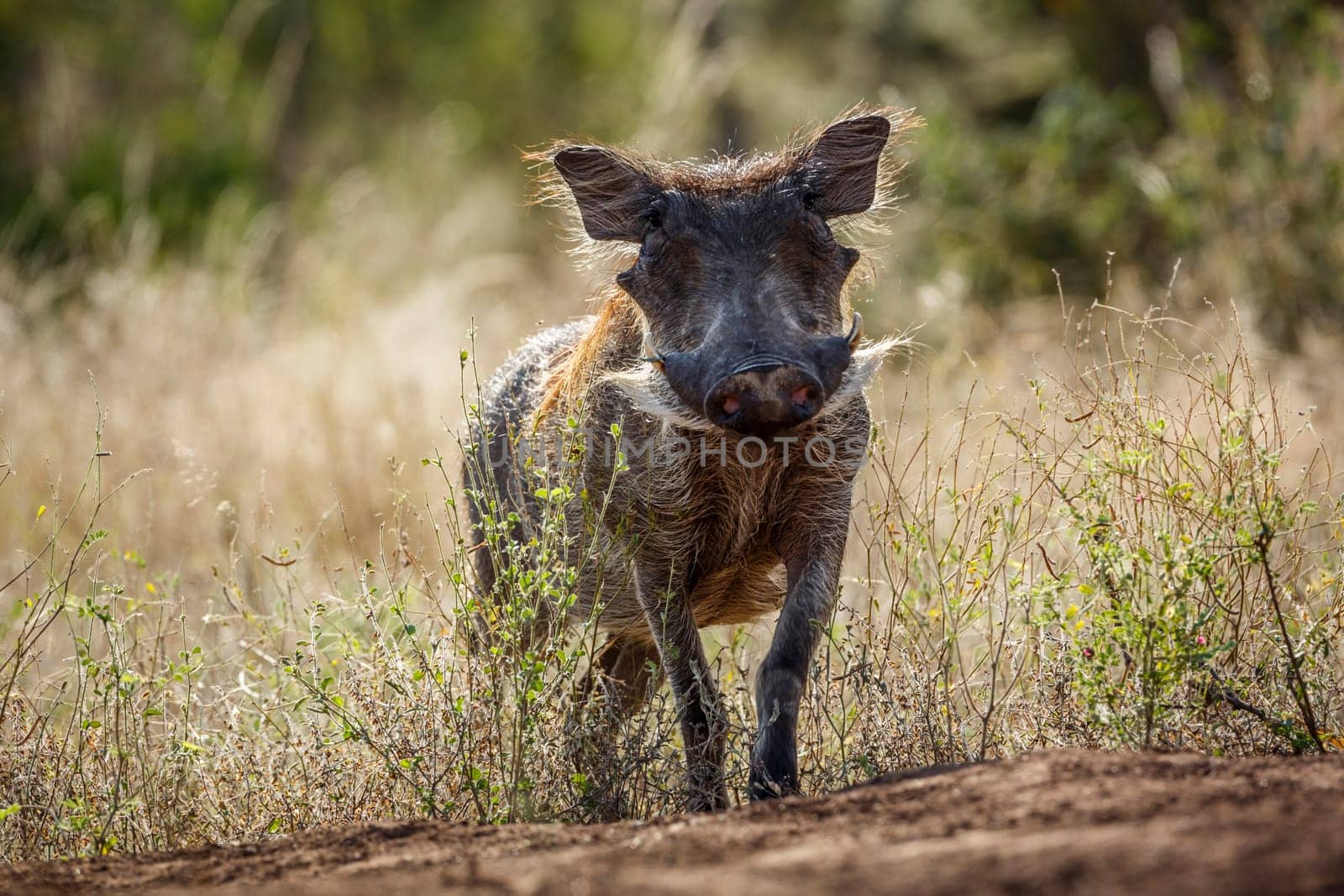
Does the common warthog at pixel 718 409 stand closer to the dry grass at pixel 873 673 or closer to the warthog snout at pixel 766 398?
the warthog snout at pixel 766 398

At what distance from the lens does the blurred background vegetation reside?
8094mm

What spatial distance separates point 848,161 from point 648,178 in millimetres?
596

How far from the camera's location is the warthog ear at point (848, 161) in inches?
160

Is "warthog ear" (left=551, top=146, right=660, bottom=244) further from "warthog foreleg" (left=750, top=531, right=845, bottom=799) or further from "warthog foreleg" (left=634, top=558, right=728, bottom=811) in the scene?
"warthog foreleg" (left=750, top=531, right=845, bottom=799)

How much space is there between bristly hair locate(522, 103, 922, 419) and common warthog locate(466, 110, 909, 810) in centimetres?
1

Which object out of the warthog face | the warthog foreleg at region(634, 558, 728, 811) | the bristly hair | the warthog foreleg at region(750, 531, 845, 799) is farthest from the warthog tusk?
the warthog foreleg at region(750, 531, 845, 799)

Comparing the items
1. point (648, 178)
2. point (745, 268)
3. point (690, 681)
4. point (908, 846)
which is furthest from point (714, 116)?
point (908, 846)

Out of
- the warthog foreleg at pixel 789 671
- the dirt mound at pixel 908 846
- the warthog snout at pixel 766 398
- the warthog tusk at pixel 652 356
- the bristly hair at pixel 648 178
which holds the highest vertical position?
the bristly hair at pixel 648 178

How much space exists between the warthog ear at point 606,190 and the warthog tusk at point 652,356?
0.42m

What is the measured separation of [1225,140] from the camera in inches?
317

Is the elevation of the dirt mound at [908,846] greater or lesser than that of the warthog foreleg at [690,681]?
lesser

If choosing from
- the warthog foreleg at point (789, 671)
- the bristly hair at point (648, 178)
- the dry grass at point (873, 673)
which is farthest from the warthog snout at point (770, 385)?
the bristly hair at point (648, 178)

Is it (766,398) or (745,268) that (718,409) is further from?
(745,268)

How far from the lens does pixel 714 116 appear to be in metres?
15.6
